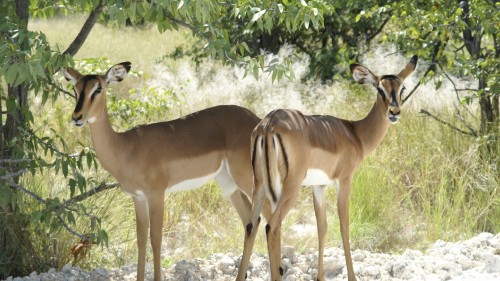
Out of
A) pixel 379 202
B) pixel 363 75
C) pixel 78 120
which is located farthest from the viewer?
pixel 379 202

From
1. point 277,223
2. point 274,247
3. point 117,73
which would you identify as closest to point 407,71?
point 277,223

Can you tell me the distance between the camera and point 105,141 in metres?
6.31

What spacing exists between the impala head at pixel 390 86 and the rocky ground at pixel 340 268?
49.4 inches

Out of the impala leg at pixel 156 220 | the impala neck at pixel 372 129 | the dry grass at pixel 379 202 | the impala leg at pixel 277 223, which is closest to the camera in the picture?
the impala leg at pixel 277 223

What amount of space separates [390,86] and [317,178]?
86 centimetres

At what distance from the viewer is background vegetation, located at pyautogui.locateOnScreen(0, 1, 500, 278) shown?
580 centimetres

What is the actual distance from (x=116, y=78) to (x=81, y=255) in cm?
148

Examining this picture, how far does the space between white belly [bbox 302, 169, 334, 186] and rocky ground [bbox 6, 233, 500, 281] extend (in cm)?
81

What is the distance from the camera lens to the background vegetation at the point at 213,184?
19.0 ft

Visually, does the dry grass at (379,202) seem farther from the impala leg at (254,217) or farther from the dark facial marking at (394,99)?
the dark facial marking at (394,99)

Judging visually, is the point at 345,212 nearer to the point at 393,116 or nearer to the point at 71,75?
the point at 393,116

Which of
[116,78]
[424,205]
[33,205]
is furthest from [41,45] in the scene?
[424,205]

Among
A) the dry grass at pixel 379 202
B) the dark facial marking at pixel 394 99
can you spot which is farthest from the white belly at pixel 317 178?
the dry grass at pixel 379 202

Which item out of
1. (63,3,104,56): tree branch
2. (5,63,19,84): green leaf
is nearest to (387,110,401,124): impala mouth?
(63,3,104,56): tree branch
